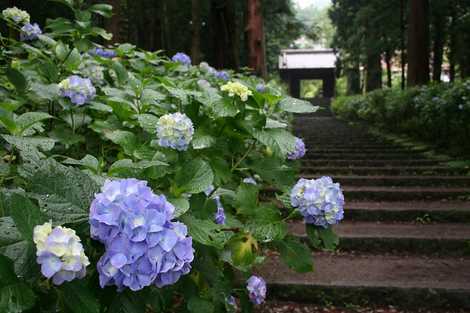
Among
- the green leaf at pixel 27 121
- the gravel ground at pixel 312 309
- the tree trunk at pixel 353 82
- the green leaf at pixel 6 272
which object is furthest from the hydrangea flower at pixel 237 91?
the tree trunk at pixel 353 82

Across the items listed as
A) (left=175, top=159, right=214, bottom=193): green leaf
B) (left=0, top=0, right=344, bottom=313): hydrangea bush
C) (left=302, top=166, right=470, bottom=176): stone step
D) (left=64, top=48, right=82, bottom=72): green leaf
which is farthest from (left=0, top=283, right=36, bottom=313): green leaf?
(left=302, top=166, right=470, bottom=176): stone step

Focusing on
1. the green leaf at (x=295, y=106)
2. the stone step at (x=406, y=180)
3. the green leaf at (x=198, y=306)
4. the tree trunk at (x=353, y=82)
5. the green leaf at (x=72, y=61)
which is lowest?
the stone step at (x=406, y=180)

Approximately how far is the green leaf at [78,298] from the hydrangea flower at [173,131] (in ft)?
2.39

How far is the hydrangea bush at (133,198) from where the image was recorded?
834 millimetres

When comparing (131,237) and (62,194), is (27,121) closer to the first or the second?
(62,194)

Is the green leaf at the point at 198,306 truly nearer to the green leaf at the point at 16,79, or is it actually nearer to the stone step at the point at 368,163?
the green leaf at the point at 16,79

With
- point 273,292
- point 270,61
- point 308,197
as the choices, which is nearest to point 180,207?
point 308,197

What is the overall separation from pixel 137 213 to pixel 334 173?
5578 mm

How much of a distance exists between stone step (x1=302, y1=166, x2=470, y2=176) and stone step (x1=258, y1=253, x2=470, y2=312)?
2.81m

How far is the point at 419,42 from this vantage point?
12.3 meters

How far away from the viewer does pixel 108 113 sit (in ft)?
7.86

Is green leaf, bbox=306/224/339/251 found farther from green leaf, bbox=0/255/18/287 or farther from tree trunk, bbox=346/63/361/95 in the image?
tree trunk, bbox=346/63/361/95

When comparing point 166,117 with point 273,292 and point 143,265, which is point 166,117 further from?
point 273,292

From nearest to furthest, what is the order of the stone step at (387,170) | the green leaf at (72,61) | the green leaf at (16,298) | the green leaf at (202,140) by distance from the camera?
the green leaf at (16,298) → the green leaf at (202,140) → the green leaf at (72,61) → the stone step at (387,170)
